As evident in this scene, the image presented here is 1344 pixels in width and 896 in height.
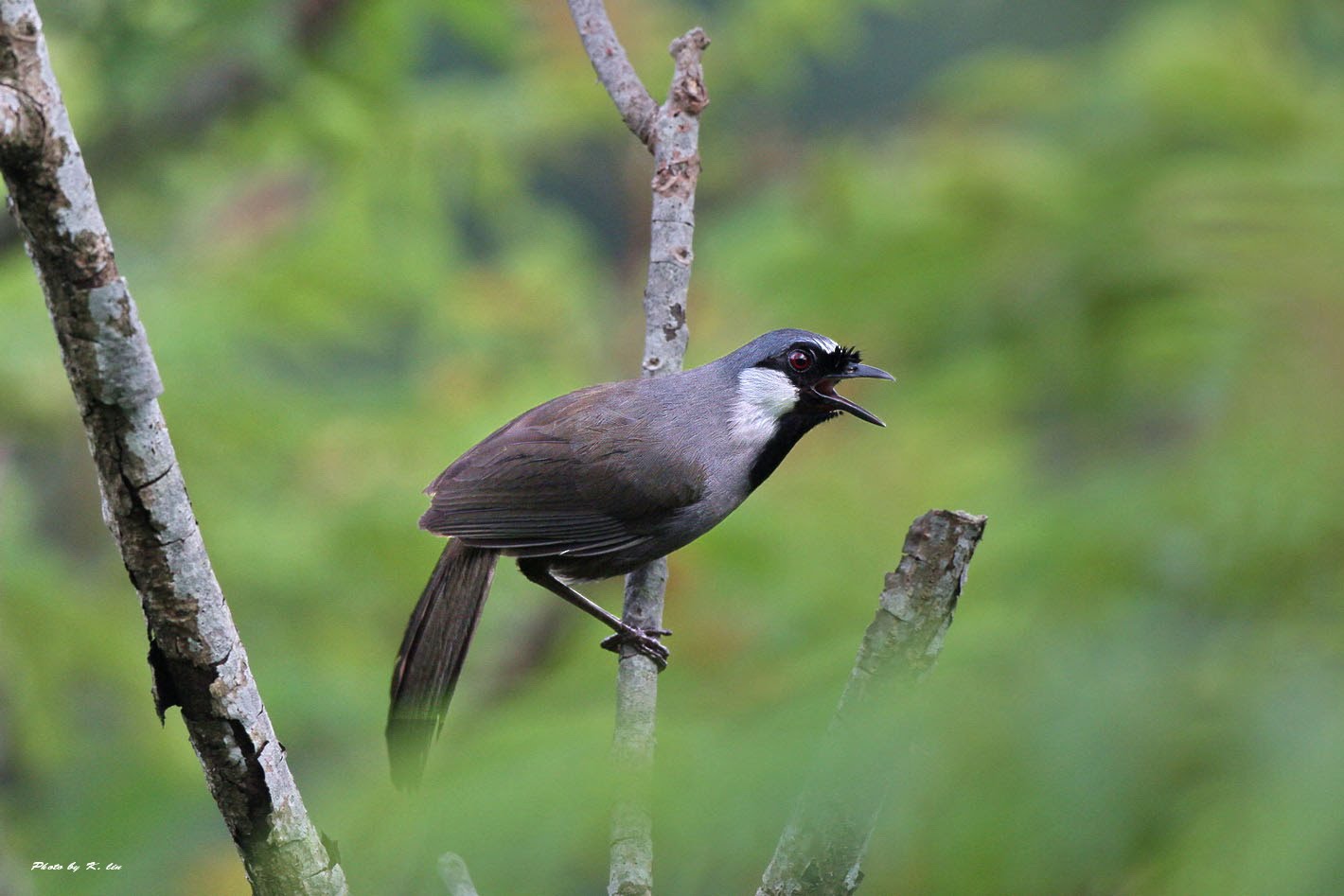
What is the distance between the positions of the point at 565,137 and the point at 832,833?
22.4 ft

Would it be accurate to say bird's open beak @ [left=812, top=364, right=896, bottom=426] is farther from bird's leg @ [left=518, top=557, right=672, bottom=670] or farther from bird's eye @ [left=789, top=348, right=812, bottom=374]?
bird's leg @ [left=518, top=557, right=672, bottom=670]

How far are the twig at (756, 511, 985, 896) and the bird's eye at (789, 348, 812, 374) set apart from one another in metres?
1.55

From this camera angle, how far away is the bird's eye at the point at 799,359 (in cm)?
343

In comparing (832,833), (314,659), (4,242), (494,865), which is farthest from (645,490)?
(314,659)

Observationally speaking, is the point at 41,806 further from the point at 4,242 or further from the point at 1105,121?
the point at 1105,121

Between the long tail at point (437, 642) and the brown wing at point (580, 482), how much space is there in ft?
0.42

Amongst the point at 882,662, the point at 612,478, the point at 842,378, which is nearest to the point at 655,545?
the point at 612,478

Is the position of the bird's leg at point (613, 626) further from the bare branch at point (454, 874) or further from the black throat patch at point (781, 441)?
the bare branch at point (454, 874)

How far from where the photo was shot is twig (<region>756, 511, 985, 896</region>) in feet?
5.05

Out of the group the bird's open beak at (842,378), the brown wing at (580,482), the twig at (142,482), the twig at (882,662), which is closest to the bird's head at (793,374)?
the bird's open beak at (842,378)

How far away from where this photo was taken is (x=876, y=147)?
6.26m

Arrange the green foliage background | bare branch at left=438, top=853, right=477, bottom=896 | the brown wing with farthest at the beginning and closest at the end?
1. the brown wing
2. bare branch at left=438, top=853, right=477, bottom=896
3. the green foliage background

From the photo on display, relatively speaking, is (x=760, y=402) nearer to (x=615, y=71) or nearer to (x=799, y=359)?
(x=799, y=359)

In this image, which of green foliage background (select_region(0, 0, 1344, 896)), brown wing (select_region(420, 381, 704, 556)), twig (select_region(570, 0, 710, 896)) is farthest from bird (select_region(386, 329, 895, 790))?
green foliage background (select_region(0, 0, 1344, 896))
